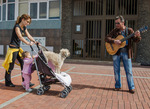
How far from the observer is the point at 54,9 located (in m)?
13.6

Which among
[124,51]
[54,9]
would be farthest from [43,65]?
[54,9]

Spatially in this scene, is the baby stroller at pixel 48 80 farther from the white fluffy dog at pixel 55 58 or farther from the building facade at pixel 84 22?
the building facade at pixel 84 22

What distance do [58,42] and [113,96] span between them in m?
9.11

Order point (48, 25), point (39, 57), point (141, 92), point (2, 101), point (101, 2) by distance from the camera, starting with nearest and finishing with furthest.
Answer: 1. point (2, 101)
2. point (39, 57)
3. point (141, 92)
4. point (101, 2)
5. point (48, 25)

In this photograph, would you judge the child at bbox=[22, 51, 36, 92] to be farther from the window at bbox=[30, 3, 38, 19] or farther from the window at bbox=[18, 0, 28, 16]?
the window at bbox=[18, 0, 28, 16]

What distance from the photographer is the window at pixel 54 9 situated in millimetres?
13492

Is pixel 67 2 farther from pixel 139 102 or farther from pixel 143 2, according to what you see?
pixel 139 102

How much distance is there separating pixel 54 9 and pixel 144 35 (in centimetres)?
685

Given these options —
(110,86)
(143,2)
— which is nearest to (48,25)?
(143,2)

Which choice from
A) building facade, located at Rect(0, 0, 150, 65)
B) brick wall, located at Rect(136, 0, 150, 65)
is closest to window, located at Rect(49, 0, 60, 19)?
building facade, located at Rect(0, 0, 150, 65)

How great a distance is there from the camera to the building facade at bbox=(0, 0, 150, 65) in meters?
11.9

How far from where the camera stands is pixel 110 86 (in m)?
5.47

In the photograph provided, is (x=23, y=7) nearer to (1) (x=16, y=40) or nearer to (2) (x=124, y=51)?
(1) (x=16, y=40)

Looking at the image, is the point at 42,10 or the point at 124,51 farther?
the point at 42,10
